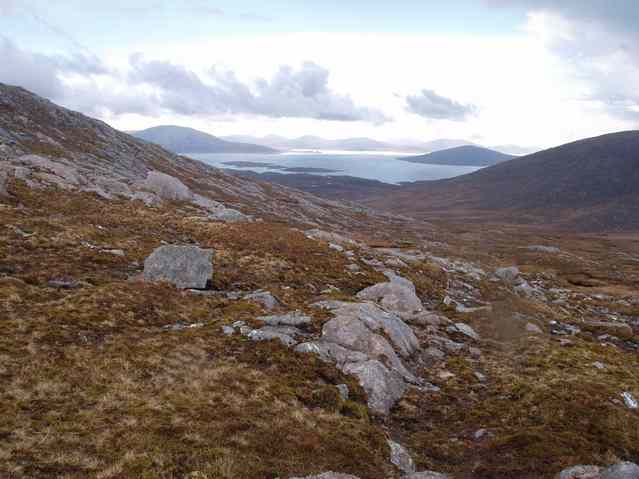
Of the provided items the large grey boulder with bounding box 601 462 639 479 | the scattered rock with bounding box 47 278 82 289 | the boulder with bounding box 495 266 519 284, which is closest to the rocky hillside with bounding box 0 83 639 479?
the large grey boulder with bounding box 601 462 639 479

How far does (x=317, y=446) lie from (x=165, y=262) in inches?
850

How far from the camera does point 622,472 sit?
1378 cm

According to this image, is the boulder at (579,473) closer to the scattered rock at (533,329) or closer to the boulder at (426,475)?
the boulder at (426,475)

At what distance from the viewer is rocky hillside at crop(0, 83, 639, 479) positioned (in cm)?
1473

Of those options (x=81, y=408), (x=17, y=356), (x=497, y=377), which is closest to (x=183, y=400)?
(x=81, y=408)

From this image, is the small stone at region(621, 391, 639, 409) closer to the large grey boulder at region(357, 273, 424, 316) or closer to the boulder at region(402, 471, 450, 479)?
the boulder at region(402, 471, 450, 479)

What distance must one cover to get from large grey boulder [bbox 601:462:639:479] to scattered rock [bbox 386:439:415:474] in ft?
21.2

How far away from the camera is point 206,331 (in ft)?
83.2

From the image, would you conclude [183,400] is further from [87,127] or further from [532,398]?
[87,127]

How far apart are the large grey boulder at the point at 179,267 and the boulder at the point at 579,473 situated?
84.4 feet

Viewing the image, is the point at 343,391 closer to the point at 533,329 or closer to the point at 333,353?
the point at 333,353

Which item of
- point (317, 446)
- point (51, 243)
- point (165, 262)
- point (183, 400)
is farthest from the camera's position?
point (51, 243)

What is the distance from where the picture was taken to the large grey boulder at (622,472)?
1353cm

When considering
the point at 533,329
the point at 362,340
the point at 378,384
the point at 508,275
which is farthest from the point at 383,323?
the point at 508,275
